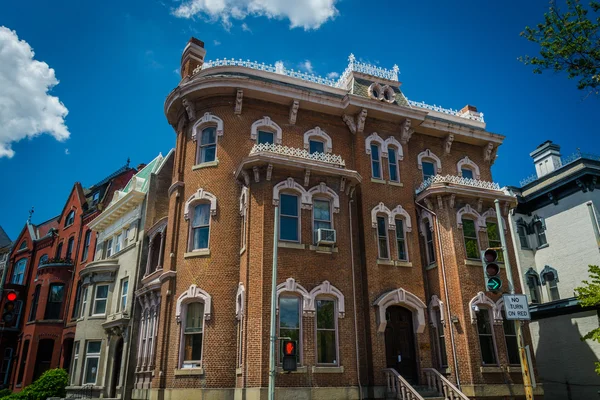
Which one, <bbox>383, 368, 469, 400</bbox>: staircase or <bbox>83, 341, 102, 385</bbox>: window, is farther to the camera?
<bbox>83, 341, 102, 385</bbox>: window

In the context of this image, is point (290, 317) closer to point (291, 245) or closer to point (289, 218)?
point (291, 245)

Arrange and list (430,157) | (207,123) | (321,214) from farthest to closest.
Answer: (430,157), (207,123), (321,214)

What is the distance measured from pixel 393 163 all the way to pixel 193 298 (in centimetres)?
1182

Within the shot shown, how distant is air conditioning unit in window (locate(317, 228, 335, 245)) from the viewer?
19062 millimetres

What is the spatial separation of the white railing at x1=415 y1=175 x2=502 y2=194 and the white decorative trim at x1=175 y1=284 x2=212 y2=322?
1157 centimetres

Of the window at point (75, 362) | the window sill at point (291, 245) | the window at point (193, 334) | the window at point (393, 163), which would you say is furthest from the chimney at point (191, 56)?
the window at point (75, 362)

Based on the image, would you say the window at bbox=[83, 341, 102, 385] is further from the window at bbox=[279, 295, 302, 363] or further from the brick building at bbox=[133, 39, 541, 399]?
the window at bbox=[279, 295, 302, 363]

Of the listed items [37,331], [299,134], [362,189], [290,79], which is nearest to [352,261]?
[362,189]

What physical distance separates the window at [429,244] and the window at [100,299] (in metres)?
19.1

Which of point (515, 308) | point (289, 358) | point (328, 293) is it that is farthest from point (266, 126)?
point (515, 308)

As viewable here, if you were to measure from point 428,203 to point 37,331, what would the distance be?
2977 centimetres

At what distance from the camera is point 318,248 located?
19312 mm

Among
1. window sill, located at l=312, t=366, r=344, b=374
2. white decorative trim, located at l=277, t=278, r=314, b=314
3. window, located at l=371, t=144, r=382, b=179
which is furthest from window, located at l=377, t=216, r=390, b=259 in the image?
window sill, located at l=312, t=366, r=344, b=374

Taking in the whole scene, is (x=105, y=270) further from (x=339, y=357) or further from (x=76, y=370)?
(x=339, y=357)
